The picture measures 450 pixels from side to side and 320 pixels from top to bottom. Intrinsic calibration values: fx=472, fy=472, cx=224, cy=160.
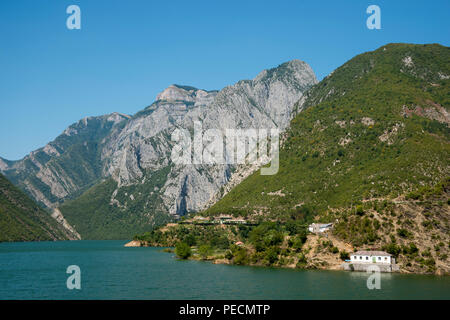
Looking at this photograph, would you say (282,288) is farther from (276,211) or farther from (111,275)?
(276,211)

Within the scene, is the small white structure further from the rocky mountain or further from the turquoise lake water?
the turquoise lake water

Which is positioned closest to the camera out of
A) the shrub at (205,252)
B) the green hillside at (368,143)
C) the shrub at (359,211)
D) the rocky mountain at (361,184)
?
the rocky mountain at (361,184)

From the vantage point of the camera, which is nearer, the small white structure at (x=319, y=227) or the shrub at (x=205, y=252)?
the small white structure at (x=319, y=227)

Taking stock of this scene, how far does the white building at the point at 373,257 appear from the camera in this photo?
8606cm

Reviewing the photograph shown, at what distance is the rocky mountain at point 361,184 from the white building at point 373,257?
2264 millimetres

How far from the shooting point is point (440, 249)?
3425 inches

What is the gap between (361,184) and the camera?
415 feet

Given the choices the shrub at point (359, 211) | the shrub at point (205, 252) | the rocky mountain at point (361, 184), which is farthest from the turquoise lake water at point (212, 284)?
the shrub at point (205, 252)

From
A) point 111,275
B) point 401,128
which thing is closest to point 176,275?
point 111,275

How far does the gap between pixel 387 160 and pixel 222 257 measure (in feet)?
184

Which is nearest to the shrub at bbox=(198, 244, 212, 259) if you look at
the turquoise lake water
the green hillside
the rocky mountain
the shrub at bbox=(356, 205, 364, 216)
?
the rocky mountain

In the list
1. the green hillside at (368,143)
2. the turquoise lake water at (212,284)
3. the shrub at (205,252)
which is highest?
the green hillside at (368,143)

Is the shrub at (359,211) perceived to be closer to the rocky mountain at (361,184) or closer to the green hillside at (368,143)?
the rocky mountain at (361,184)

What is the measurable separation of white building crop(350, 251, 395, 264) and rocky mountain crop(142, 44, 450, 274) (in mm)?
2264
